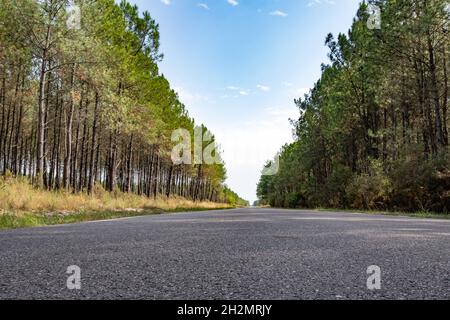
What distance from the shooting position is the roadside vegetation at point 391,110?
19.4m

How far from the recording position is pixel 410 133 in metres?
22.0

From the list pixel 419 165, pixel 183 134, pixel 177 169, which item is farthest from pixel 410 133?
pixel 177 169

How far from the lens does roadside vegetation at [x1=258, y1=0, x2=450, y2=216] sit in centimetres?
1939

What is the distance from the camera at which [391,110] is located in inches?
1337

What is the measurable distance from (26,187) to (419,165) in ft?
58.7
